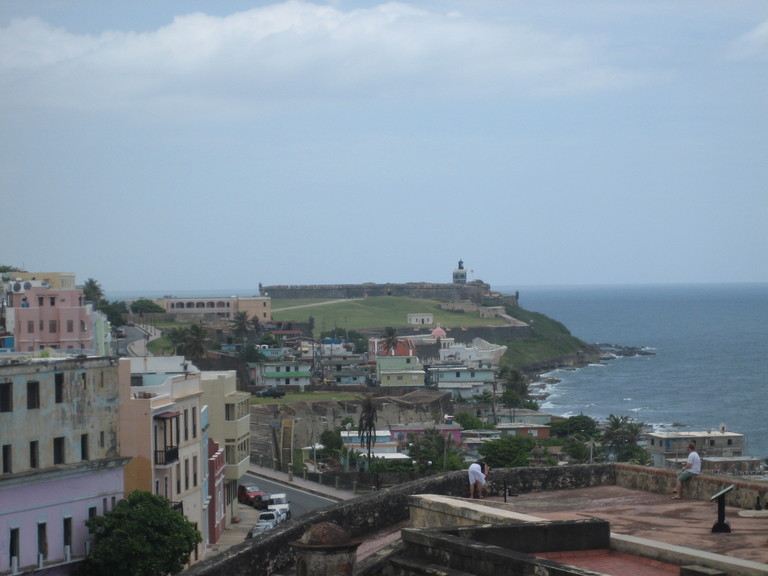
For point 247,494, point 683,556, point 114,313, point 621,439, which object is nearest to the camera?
point 683,556

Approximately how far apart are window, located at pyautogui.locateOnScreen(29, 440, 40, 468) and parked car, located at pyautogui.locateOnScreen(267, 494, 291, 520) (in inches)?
520

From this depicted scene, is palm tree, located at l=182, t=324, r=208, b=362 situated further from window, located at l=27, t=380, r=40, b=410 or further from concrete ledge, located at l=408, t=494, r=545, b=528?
concrete ledge, located at l=408, t=494, r=545, b=528

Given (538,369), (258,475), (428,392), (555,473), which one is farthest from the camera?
(538,369)

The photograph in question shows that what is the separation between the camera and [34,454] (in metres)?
24.0

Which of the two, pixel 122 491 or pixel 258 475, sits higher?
pixel 122 491

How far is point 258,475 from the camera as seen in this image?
49.7 m

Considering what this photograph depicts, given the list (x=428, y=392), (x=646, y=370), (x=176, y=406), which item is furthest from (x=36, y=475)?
(x=646, y=370)

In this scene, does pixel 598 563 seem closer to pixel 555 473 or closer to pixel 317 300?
pixel 555 473

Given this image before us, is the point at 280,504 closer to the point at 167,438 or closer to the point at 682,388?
the point at 167,438

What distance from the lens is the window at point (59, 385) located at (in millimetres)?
24703

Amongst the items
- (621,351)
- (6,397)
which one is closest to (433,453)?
(6,397)

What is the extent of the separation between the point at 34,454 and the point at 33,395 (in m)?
1.14

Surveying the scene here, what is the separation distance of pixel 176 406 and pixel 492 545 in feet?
68.2

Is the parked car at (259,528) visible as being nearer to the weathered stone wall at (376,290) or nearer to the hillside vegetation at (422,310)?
the hillside vegetation at (422,310)
